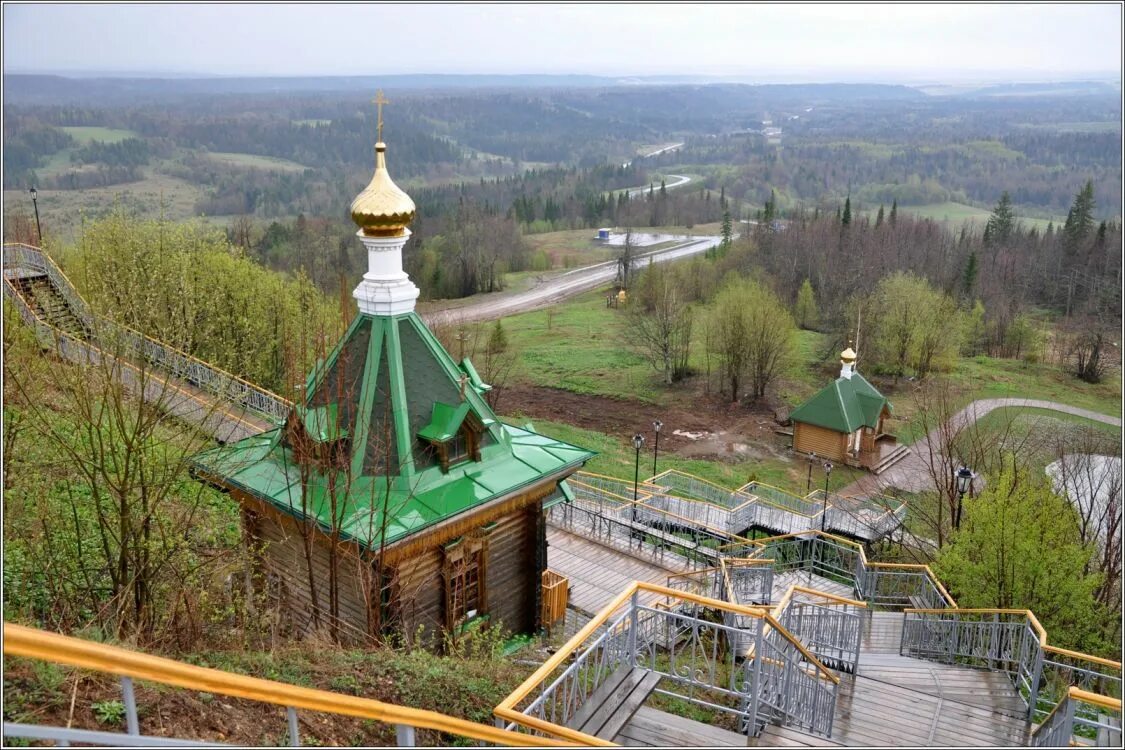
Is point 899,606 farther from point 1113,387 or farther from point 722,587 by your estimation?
point 1113,387

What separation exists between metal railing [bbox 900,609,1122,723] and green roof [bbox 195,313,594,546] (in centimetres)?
559

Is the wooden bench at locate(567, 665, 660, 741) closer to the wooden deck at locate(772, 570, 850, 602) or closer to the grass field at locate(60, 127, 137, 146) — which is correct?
the wooden deck at locate(772, 570, 850, 602)

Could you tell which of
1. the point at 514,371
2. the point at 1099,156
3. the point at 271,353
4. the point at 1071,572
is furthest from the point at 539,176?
the point at 1071,572

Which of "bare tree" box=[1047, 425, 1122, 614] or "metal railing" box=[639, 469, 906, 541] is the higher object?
"bare tree" box=[1047, 425, 1122, 614]

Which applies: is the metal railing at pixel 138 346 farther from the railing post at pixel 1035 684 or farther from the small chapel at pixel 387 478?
the railing post at pixel 1035 684

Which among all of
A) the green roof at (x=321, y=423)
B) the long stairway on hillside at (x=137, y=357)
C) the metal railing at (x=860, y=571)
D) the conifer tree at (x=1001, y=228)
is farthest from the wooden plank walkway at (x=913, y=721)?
the conifer tree at (x=1001, y=228)

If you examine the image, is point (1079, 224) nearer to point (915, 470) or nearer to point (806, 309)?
point (806, 309)

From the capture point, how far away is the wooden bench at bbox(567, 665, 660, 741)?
23.6 feet

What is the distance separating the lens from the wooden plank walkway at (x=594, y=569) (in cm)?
1578

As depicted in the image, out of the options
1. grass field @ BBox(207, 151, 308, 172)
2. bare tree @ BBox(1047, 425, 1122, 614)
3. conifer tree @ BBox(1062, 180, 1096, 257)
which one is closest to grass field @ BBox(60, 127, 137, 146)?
grass field @ BBox(207, 151, 308, 172)

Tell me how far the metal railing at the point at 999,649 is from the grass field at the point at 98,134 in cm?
17410

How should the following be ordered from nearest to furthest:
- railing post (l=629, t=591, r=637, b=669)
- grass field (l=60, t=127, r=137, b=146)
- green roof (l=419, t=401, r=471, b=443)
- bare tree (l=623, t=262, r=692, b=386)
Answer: railing post (l=629, t=591, r=637, b=669), green roof (l=419, t=401, r=471, b=443), bare tree (l=623, t=262, r=692, b=386), grass field (l=60, t=127, r=137, b=146)

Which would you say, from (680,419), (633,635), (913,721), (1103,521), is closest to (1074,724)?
(913,721)

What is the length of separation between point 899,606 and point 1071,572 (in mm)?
3228
